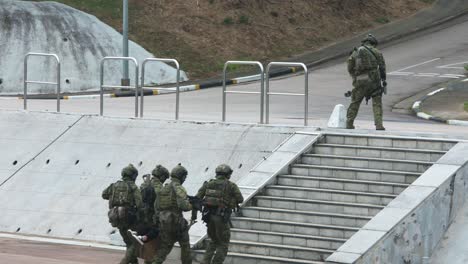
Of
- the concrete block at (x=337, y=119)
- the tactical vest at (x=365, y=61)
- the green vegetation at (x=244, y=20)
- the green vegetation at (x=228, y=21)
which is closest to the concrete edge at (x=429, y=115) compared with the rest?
the concrete block at (x=337, y=119)

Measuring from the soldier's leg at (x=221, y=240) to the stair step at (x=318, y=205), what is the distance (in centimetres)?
219

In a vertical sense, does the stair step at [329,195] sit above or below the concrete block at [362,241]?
above

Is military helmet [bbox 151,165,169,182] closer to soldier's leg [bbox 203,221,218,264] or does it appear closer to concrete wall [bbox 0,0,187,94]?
soldier's leg [bbox 203,221,218,264]

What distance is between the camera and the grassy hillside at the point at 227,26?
3625 cm

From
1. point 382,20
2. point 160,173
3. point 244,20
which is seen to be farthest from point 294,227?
point 382,20

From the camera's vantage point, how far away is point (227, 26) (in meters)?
37.7

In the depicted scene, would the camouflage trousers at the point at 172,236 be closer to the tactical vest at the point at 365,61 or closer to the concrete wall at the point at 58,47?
the tactical vest at the point at 365,61

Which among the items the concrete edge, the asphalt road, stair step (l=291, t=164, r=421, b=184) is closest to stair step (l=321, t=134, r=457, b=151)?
stair step (l=291, t=164, r=421, b=184)

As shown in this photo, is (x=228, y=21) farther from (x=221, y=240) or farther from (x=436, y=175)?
(x=221, y=240)

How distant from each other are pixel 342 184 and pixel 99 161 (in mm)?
4861

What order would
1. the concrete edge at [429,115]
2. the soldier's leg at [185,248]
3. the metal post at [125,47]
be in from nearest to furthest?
the soldier's leg at [185,248] → the concrete edge at [429,115] → the metal post at [125,47]

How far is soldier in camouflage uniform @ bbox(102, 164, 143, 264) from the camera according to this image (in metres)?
16.2

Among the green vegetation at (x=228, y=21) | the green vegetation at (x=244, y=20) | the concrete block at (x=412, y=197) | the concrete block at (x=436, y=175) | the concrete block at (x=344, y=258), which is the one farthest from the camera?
the green vegetation at (x=244, y=20)

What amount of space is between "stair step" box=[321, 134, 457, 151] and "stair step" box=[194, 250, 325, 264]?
Answer: 282cm
